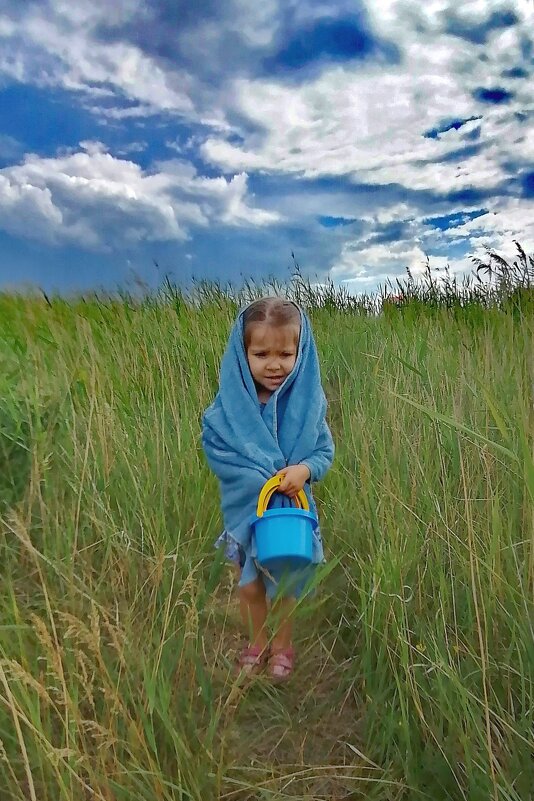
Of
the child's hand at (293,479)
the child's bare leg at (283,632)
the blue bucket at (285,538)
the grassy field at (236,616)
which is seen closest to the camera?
the grassy field at (236,616)

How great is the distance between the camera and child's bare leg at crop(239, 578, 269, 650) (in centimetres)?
210

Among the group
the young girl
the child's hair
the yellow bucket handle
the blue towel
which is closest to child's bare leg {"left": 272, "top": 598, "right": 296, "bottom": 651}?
the young girl

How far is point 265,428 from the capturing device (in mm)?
2021

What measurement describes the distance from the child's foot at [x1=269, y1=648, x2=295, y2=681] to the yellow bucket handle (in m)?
0.44

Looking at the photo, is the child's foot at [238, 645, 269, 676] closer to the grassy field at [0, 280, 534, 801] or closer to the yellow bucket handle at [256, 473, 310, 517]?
the grassy field at [0, 280, 534, 801]

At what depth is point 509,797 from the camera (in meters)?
1.29

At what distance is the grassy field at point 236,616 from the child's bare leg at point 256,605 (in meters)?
0.12

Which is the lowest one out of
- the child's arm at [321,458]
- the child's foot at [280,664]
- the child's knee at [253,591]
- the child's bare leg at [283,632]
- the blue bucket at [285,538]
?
the child's foot at [280,664]

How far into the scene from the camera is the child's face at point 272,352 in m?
2.04

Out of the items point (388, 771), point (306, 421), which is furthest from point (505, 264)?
point (388, 771)

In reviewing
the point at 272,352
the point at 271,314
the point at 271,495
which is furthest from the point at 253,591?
the point at 271,314

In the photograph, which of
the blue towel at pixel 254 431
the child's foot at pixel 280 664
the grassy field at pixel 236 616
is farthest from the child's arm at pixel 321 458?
the child's foot at pixel 280 664

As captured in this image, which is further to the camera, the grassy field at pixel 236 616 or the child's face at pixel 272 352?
the child's face at pixel 272 352

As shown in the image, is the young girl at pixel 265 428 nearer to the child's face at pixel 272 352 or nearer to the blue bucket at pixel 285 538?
the child's face at pixel 272 352
